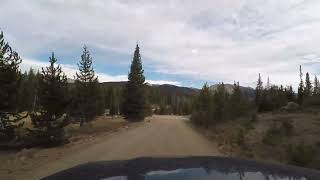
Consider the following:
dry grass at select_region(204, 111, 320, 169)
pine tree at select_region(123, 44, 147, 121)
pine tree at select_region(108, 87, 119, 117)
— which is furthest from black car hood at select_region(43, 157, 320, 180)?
pine tree at select_region(108, 87, 119, 117)

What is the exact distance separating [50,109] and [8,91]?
172 inches

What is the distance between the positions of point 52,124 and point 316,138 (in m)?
Result: 14.6

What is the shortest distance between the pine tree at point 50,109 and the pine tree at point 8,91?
3206 mm

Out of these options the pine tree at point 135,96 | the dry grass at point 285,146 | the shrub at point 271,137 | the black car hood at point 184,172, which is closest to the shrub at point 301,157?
the dry grass at point 285,146

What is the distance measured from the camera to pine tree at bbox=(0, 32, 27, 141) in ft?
99.3

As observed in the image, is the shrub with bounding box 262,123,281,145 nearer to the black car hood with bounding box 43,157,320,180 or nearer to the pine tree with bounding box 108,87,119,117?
the black car hood with bounding box 43,157,320,180

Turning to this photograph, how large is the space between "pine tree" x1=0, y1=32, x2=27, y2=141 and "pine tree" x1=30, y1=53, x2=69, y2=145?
3.21 meters

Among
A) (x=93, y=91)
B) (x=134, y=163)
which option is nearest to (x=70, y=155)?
(x=134, y=163)

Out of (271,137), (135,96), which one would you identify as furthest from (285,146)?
(135,96)

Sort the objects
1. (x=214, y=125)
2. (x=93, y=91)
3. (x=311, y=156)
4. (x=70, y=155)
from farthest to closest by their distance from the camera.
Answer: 1. (x=93, y=91)
2. (x=214, y=125)
3. (x=70, y=155)
4. (x=311, y=156)

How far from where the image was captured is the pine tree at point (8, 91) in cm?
3028

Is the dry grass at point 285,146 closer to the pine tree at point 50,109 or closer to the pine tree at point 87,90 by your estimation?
the pine tree at point 50,109

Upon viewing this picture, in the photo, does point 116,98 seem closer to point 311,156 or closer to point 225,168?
point 311,156

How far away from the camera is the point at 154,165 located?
186 inches
